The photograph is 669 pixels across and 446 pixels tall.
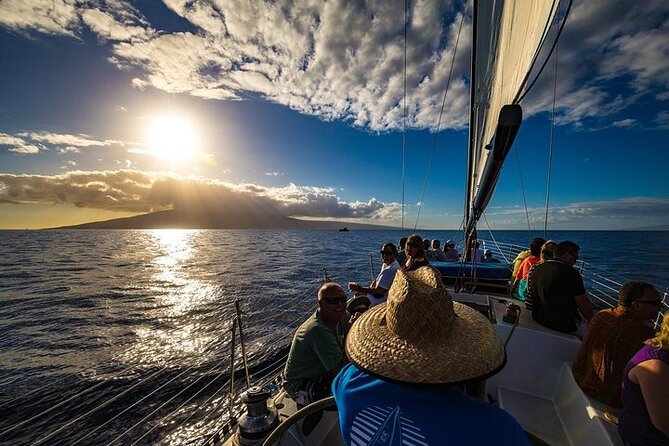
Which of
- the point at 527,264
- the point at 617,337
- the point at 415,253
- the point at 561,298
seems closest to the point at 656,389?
the point at 617,337

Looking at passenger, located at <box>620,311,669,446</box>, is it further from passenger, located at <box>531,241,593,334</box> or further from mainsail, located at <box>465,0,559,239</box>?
mainsail, located at <box>465,0,559,239</box>

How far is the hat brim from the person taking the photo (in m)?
1.04

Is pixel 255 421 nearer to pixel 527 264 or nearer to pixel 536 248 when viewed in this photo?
pixel 527 264

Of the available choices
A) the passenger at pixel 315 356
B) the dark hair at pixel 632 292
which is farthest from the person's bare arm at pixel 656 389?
the passenger at pixel 315 356

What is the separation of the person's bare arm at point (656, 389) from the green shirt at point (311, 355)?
190 cm

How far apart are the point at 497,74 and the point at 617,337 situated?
4.45 meters

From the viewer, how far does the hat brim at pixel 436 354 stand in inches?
41.0

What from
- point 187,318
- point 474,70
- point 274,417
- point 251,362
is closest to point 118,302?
point 187,318

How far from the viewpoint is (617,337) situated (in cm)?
240

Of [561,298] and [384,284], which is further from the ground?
[561,298]

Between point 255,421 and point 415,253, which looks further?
point 415,253

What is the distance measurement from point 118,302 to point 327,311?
20.2 meters

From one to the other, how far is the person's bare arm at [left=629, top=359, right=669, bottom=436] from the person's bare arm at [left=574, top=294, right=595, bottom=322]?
2064 mm

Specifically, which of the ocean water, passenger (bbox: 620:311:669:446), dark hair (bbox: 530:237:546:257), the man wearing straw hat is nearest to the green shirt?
the ocean water
